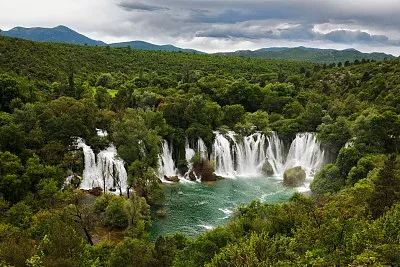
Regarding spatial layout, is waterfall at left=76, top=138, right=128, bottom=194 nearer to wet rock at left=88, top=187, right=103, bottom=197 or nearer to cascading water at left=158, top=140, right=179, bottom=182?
wet rock at left=88, top=187, right=103, bottom=197

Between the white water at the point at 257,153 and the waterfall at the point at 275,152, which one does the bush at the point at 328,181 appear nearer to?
the white water at the point at 257,153

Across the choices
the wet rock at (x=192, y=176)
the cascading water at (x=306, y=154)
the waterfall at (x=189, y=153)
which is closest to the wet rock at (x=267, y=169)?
the cascading water at (x=306, y=154)

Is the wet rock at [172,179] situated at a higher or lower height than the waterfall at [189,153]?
lower

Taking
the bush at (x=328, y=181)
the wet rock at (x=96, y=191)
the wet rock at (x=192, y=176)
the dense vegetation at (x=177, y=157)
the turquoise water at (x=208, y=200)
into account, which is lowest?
the turquoise water at (x=208, y=200)

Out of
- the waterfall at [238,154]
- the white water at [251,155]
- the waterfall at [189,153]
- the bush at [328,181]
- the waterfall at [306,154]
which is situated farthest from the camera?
the waterfall at [238,154]

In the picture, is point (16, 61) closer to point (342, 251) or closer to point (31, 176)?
point (31, 176)

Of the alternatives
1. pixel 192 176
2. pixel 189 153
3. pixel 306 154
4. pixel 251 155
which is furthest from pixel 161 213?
pixel 306 154

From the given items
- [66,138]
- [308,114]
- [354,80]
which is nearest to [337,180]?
[308,114]
